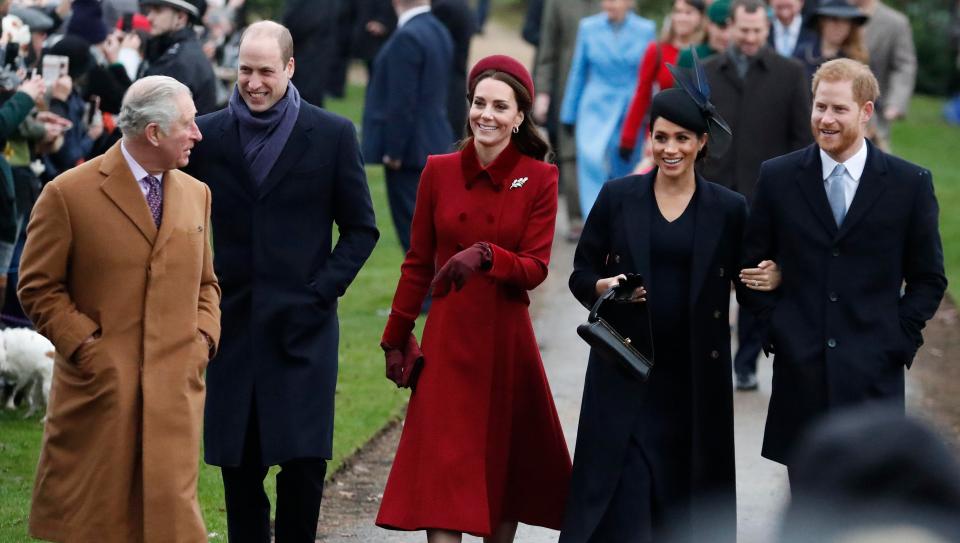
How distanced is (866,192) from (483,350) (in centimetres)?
157

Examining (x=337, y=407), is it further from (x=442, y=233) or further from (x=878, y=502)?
(x=878, y=502)

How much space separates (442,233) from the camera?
630 cm

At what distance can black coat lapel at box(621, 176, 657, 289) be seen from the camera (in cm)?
613

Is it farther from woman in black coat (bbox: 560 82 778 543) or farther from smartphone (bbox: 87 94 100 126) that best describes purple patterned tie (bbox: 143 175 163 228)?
smartphone (bbox: 87 94 100 126)

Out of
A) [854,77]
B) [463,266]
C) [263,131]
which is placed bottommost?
[463,266]

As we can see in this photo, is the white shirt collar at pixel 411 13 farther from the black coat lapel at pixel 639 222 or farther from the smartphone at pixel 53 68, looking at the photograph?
the black coat lapel at pixel 639 222

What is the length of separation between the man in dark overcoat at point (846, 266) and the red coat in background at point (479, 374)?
874 mm

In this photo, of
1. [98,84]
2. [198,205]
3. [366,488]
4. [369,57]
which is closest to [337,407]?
[366,488]

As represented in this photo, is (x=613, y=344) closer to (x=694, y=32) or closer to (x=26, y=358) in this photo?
(x=26, y=358)

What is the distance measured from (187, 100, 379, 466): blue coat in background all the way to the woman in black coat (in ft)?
3.51

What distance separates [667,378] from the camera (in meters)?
6.13

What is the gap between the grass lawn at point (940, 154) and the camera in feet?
52.4

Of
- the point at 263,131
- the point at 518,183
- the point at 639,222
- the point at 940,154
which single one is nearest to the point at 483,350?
the point at 518,183

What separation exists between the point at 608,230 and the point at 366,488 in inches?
100
